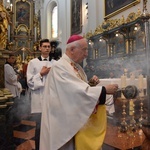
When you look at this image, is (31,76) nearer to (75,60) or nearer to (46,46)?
(46,46)

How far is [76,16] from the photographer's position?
1367 centimetres

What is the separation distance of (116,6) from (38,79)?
7.74m

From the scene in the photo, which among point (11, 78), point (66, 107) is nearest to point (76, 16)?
point (11, 78)

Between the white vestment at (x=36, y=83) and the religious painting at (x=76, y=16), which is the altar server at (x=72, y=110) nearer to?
the white vestment at (x=36, y=83)

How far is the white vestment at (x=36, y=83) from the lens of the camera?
2.62m

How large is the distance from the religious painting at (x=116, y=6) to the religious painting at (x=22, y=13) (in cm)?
1034

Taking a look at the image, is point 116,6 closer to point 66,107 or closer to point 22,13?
point 66,107

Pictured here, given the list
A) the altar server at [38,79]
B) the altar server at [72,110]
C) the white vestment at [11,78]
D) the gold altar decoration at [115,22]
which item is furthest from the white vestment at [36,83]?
the gold altar decoration at [115,22]

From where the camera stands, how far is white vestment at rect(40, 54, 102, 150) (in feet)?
5.64

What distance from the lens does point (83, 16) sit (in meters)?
12.7

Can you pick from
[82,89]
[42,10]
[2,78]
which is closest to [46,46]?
[2,78]

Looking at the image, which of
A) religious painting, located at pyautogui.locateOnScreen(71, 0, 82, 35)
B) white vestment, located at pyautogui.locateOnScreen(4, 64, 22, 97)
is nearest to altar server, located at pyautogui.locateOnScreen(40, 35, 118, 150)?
white vestment, located at pyautogui.locateOnScreen(4, 64, 22, 97)

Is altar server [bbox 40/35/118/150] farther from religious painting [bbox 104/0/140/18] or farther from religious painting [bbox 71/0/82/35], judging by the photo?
religious painting [bbox 71/0/82/35]

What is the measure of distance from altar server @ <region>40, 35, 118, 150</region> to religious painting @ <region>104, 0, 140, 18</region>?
284 inches
